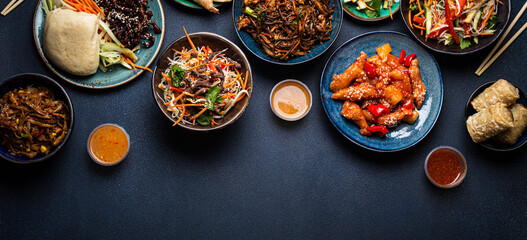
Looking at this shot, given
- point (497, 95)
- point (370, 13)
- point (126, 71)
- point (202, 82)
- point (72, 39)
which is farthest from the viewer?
point (370, 13)

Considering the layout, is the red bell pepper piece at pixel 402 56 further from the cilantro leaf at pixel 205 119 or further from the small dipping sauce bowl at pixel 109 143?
the small dipping sauce bowl at pixel 109 143

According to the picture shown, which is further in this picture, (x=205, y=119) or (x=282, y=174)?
(x=282, y=174)

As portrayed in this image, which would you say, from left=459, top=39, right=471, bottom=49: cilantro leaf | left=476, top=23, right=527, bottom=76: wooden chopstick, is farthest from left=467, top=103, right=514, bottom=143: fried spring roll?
left=459, top=39, right=471, bottom=49: cilantro leaf

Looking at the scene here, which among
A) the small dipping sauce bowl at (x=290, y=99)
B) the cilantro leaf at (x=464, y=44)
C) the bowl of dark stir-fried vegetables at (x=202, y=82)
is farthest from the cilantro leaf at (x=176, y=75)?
the cilantro leaf at (x=464, y=44)

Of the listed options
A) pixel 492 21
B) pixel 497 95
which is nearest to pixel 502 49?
pixel 492 21

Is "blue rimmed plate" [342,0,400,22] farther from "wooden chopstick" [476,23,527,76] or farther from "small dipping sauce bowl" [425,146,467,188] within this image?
"small dipping sauce bowl" [425,146,467,188]

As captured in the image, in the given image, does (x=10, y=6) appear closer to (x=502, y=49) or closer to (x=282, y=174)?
(x=282, y=174)
